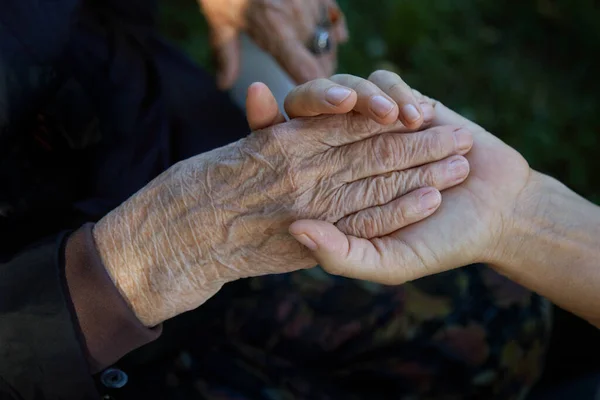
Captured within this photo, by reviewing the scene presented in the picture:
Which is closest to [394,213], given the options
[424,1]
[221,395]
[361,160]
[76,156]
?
[361,160]

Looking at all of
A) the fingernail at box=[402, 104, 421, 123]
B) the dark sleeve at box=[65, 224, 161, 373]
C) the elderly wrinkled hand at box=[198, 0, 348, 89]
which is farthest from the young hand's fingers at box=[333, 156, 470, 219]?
the elderly wrinkled hand at box=[198, 0, 348, 89]

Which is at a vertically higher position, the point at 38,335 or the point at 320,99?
the point at 320,99

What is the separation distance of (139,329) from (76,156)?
0.49m

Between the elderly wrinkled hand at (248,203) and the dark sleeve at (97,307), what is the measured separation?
3cm

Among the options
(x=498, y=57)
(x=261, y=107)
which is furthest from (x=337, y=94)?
(x=498, y=57)

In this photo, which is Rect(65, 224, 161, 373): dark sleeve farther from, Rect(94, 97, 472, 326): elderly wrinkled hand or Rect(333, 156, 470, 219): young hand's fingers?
Rect(333, 156, 470, 219): young hand's fingers

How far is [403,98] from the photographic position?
3.52ft

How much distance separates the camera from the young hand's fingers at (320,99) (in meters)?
1.02

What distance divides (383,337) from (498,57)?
176 cm

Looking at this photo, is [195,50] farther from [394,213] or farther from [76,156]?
[394,213]

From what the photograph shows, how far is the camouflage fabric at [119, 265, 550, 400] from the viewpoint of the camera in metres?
1.34

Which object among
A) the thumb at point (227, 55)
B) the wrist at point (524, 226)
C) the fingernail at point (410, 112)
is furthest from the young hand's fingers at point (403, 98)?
the thumb at point (227, 55)

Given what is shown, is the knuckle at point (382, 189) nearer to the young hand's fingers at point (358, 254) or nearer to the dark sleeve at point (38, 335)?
the young hand's fingers at point (358, 254)

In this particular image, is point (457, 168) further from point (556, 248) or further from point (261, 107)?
point (261, 107)
